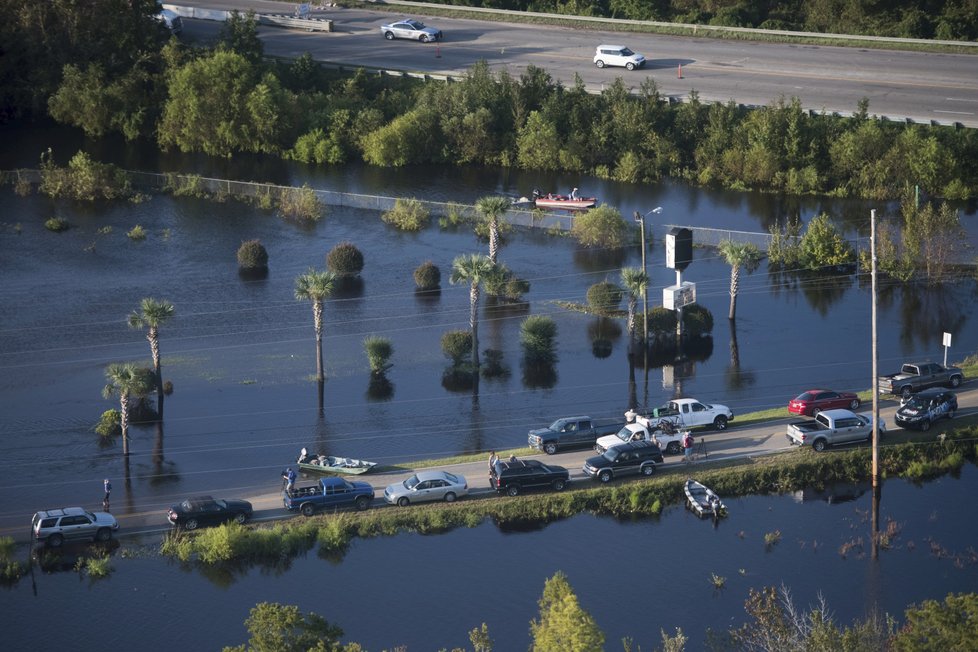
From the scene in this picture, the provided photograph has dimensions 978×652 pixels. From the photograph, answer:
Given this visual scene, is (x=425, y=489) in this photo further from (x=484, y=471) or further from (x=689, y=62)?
(x=689, y=62)

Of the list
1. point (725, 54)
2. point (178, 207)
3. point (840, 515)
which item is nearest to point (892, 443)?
point (840, 515)

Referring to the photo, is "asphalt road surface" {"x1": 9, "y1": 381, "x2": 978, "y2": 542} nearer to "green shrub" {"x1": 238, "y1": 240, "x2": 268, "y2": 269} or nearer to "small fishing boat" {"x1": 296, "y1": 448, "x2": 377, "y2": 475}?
"small fishing boat" {"x1": 296, "y1": 448, "x2": 377, "y2": 475}

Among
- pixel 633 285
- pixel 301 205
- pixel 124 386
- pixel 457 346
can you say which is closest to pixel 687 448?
pixel 633 285

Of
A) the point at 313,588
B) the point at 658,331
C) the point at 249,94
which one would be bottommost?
the point at 313,588

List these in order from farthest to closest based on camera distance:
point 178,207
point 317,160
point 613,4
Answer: point 613,4 < point 317,160 < point 178,207

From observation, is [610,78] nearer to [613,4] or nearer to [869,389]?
[613,4]

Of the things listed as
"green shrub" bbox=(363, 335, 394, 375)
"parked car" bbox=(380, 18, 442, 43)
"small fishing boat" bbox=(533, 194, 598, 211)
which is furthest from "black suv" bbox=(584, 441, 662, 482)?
"parked car" bbox=(380, 18, 442, 43)
